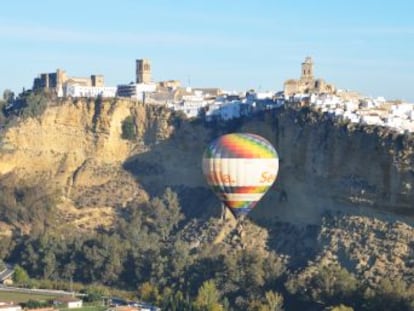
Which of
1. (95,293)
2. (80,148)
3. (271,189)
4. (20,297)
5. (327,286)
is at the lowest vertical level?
(20,297)

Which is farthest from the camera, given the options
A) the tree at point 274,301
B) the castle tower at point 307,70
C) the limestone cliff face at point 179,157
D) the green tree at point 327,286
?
the castle tower at point 307,70

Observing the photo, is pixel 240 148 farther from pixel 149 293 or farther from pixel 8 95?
pixel 8 95

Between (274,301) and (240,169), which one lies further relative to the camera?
(240,169)

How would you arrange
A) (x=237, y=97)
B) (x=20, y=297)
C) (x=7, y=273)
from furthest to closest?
1. (x=237, y=97)
2. (x=7, y=273)
3. (x=20, y=297)

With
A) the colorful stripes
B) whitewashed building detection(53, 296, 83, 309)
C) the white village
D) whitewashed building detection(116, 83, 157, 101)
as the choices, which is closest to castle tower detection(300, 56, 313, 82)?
the white village

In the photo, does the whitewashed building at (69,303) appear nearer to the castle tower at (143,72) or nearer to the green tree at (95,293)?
the green tree at (95,293)

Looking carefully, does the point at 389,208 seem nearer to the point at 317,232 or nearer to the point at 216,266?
the point at 317,232

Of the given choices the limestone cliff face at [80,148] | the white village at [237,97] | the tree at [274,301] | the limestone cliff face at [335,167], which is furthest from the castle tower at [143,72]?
the tree at [274,301]

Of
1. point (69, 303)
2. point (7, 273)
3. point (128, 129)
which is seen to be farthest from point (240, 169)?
point (128, 129)
